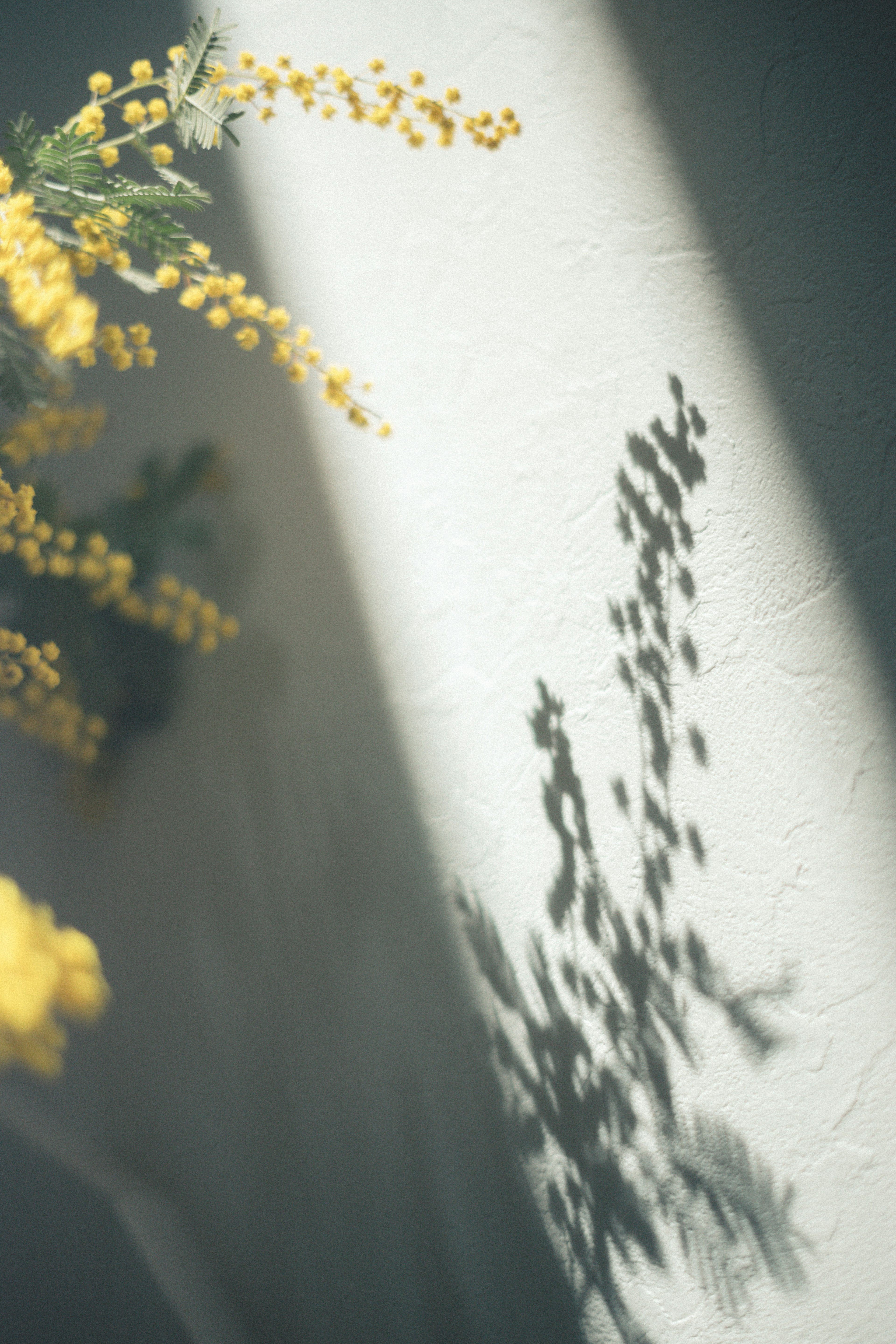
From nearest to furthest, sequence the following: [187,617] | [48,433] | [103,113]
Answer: [103,113] < [48,433] < [187,617]

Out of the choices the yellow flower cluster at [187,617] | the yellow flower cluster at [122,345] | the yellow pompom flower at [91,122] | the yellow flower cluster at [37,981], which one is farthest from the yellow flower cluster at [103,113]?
the yellow flower cluster at [37,981]

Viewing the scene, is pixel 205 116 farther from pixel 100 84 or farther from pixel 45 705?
pixel 45 705

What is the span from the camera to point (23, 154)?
649 mm

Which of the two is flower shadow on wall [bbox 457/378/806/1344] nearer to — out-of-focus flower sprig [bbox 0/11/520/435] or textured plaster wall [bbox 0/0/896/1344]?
textured plaster wall [bbox 0/0/896/1344]

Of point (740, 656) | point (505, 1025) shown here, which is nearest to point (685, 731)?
point (740, 656)

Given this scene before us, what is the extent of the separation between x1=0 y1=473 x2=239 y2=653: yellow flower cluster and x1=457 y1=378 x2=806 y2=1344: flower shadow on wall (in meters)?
0.43

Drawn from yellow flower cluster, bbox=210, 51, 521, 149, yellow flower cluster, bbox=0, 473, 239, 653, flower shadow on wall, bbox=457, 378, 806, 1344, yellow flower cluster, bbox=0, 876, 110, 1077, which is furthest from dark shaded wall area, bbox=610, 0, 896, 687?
yellow flower cluster, bbox=0, 876, 110, 1077

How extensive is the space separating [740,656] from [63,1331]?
45.4 inches

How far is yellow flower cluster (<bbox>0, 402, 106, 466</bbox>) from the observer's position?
0.74 meters

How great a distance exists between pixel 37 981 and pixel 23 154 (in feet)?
2.05

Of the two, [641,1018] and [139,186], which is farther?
[641,1018]

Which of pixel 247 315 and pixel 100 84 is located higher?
pixel 100 84

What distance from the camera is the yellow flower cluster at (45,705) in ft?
2.90

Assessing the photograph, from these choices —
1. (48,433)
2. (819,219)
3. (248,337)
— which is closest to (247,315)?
(248,337)
